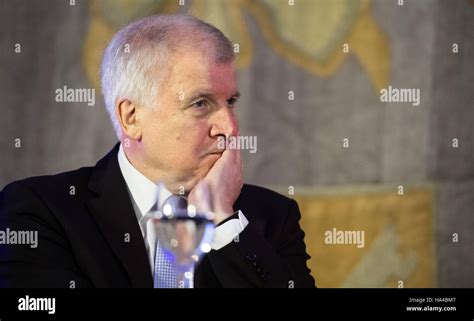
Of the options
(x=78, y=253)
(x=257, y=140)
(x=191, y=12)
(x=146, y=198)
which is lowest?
(x=78, y=253)

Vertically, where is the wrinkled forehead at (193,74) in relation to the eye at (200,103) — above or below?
above

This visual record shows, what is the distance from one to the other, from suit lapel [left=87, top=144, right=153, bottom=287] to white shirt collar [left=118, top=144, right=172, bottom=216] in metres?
0.03

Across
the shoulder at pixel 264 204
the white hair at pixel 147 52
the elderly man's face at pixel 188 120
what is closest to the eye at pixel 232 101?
the elderly man's face at pixel 188 120

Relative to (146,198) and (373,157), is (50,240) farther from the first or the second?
(373,157)

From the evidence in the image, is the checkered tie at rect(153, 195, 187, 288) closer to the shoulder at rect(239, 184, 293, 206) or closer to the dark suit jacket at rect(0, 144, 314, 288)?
the dark suit jacket at rect(0, 144, 314, 288)

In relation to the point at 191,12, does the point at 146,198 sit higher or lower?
lower

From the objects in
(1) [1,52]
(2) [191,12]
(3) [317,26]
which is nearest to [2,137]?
(1) [1,52]

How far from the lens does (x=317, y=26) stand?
3.13 metres

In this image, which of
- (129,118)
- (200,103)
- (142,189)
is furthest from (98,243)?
(200,103)

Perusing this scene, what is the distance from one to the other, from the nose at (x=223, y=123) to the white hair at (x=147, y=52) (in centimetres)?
18

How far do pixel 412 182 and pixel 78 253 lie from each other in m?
1.25

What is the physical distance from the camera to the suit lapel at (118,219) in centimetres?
289

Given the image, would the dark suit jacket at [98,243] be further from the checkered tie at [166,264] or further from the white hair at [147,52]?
the white hair at [147,52]

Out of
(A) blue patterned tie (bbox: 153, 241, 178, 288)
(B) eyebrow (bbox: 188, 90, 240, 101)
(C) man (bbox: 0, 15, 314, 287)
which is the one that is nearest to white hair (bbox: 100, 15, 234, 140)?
(C) man (bbox: 0, 15, 314, 287)
